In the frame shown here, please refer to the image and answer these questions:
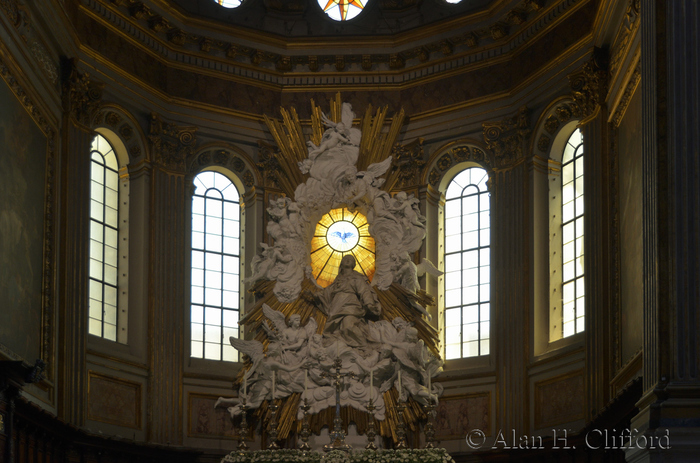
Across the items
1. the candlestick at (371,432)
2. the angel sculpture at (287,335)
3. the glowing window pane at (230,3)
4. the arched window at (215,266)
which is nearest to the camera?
the candlestick at (371,432)

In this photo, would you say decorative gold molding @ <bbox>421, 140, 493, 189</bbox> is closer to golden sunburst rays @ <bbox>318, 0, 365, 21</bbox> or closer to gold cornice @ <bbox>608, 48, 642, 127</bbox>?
golden sunburst rays @ <bbox>318, 0, 365, 21</bbox>

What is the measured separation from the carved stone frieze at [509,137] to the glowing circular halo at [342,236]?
256cm

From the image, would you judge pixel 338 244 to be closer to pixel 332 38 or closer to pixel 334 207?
pixel 334 207

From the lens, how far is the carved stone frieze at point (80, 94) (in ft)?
62.0

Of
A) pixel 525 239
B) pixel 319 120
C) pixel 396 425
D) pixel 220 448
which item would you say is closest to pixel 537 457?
pixel 396 425

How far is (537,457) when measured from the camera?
18547mm

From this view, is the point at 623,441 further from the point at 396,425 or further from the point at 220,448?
the point at 220,448

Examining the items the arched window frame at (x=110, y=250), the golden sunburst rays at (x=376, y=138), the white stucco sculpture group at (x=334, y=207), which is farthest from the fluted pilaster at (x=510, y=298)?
the arched window frame at (x=110, y=250)

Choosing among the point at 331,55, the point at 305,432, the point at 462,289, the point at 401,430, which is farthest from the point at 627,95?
the point at 331,55

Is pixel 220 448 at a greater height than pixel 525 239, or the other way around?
pixel 525 239

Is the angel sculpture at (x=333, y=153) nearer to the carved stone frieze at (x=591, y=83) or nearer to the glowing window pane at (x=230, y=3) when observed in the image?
the glowing window pane at (x=230, y=3)

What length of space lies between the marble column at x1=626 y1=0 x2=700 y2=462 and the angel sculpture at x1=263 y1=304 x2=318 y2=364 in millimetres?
7701

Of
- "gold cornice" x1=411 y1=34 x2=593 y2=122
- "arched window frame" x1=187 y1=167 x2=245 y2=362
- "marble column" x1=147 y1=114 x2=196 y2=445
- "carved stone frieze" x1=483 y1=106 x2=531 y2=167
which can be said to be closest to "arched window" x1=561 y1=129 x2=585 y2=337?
"carved stone frieze" x1=483 y1=106 x2=531 y2=167

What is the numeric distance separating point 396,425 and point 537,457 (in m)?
2.13
